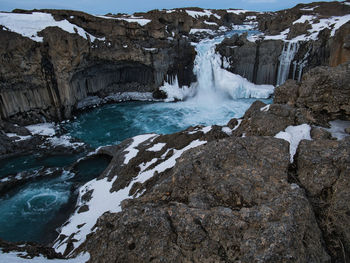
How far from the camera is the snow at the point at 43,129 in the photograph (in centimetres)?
2662

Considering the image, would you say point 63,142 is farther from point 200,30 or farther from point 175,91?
point 200,30

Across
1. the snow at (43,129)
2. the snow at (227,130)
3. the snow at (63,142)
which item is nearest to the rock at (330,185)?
the snow at (227,130)

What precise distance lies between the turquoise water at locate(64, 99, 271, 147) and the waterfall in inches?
215

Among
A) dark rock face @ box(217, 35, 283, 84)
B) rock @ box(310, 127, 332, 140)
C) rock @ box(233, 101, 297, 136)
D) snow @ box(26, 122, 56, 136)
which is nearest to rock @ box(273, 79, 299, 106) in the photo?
rock @ box(233, 101, 297, 136)

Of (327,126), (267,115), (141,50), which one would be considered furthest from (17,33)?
(327,126)

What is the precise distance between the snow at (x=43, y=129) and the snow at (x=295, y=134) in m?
26.5

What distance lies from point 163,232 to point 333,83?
8616 millimetres

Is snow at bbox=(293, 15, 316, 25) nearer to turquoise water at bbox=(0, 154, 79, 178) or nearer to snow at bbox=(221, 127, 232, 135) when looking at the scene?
snow at bbox=(221, 127, 232, 135)

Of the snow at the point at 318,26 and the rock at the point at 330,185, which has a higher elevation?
the snow at the point at 318,26

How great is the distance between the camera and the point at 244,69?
39.4 m

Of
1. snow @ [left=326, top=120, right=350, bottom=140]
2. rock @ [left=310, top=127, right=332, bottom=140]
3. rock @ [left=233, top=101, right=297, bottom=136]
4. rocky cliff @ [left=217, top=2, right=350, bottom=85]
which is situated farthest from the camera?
rocky cliff @ [left=217, top=2, right=350, bottom=85]

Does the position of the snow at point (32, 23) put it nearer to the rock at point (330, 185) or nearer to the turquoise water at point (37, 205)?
the turquoise water at point (37, 205)

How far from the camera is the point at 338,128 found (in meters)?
8.22

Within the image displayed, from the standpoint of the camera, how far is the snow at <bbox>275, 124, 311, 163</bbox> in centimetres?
730
